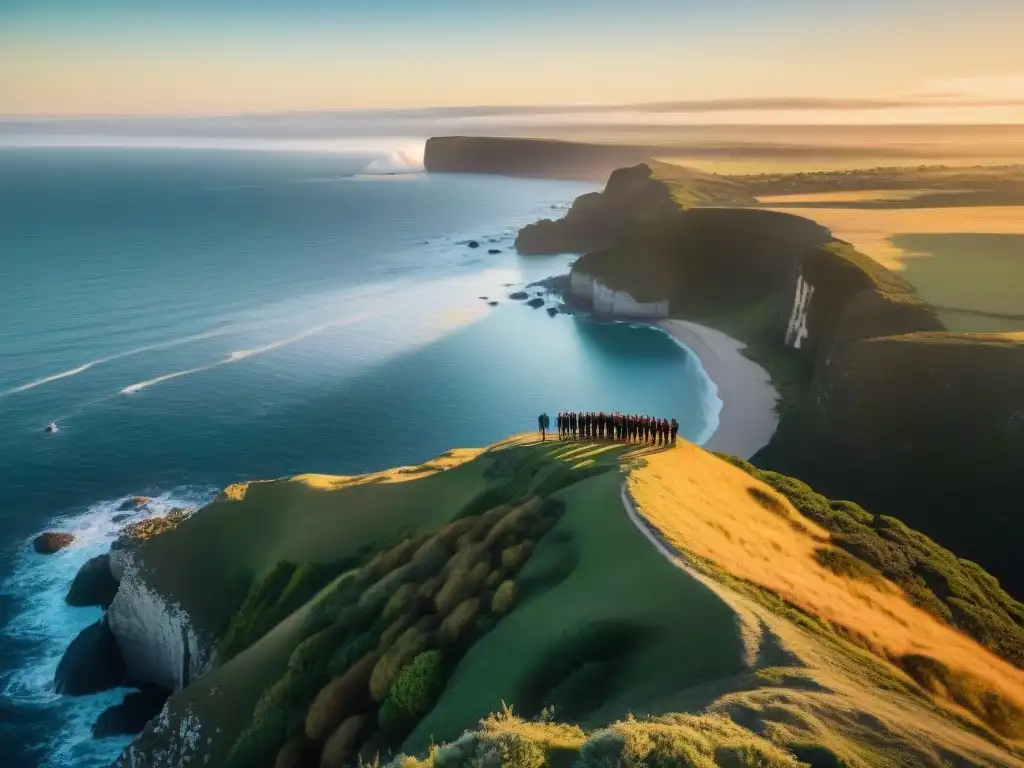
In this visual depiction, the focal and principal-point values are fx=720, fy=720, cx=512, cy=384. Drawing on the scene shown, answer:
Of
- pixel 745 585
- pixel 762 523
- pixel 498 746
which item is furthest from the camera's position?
pixel 762 523

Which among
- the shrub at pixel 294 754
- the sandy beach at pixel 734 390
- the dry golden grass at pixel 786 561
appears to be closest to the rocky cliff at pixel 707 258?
the sandy beach at pixel 734 390

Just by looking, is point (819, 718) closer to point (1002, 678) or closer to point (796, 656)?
point (796, 656)

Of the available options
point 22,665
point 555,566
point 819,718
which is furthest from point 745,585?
point 22,665

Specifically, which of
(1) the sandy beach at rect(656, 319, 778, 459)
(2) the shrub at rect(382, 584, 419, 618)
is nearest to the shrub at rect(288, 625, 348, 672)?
(2) the shrub at rect(382, 584, 419, 618)

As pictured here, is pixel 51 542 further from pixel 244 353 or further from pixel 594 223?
pixel 594 223

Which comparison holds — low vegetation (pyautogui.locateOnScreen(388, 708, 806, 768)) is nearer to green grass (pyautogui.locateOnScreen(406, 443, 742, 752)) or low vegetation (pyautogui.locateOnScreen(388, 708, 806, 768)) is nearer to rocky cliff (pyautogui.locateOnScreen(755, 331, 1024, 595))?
green grass (pyautogui.locateOnScreen(406, 443, 742, 752))

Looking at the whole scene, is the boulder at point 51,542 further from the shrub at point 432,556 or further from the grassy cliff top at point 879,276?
the grassy cliff top at point 879,276
